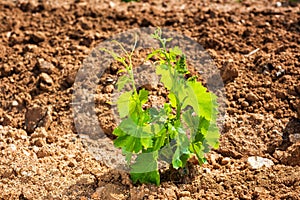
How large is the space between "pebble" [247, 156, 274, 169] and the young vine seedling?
12.0 inches

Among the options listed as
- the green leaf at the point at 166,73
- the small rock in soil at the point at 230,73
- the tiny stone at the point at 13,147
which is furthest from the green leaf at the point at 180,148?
the tiny stone at the point at 13,147

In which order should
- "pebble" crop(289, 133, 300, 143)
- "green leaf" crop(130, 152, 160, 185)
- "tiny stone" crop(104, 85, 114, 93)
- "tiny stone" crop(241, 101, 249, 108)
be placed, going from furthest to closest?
1. "tiny stone" crop(104, 85, 114, 93)
2. "tiny stone" crop(241, 101, 249, 108)
3. "pebble" crop(289, 133, 300, 143)
4. "green leaf" crop(130, 152, 160, 185)

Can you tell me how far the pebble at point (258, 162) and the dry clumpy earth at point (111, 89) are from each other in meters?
0.02

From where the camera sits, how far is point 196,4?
5035 millimetres

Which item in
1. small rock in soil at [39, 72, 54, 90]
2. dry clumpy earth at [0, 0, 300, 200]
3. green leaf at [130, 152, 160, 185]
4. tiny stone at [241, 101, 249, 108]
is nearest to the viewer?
green leaf at [130, 152, 160, 185]

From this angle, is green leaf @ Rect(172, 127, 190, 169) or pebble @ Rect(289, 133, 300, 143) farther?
pebble @ Rect(289, 133, 300, 143)

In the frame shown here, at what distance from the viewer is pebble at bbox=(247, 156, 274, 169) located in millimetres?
3579

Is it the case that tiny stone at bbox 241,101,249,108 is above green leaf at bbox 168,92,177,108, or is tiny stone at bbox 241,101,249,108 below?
below

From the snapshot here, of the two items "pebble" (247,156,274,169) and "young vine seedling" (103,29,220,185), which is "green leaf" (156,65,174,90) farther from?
"pebble" (247,156,274,169)

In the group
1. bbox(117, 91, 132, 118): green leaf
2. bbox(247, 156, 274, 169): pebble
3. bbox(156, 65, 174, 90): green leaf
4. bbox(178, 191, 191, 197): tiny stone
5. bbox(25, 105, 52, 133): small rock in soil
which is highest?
bbox(156, 65, 174, 90): green leaf

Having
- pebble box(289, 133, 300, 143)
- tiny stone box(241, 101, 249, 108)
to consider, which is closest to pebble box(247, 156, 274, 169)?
pebble box(289, 133, 300, 143)

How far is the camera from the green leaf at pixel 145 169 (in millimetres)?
3354

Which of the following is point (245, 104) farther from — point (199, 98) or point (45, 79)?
point (45, 79)

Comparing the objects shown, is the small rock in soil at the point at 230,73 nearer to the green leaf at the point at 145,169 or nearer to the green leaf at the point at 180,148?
the green leaf at the point at 180,148
